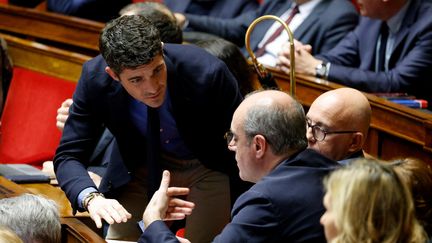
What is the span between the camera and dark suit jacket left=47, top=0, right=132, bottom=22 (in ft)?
13.7

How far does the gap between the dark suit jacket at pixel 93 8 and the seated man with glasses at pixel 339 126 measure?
6.51 feet

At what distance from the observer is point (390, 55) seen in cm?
335

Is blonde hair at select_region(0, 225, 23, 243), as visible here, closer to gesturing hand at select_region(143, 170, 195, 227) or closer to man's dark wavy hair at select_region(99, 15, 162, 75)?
gesturing hand at select_region(143, 170, 195, 227)

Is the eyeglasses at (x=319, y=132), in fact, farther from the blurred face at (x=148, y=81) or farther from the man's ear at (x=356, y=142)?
the blurred face at (x=148, y=81)

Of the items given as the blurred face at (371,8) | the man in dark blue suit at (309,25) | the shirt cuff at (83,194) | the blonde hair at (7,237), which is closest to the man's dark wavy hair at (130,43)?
the shirt cuff at (83,194)

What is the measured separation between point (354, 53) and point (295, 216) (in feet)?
5.53

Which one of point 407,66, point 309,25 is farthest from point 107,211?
point 309,25

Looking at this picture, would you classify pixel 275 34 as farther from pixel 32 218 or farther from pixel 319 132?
pixel 32 218

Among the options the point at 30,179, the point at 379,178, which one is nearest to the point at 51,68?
the point at 30,179

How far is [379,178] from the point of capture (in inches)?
63.5

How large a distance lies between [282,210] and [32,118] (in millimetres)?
1948

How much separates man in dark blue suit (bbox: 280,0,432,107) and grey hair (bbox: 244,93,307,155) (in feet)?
4.07

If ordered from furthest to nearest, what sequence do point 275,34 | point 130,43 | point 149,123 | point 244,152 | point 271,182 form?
point 275,34 → point 149,123 → point 130,43 → point 244,152 → point 271,182

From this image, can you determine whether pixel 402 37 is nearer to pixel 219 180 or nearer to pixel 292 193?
pixel 219 180
